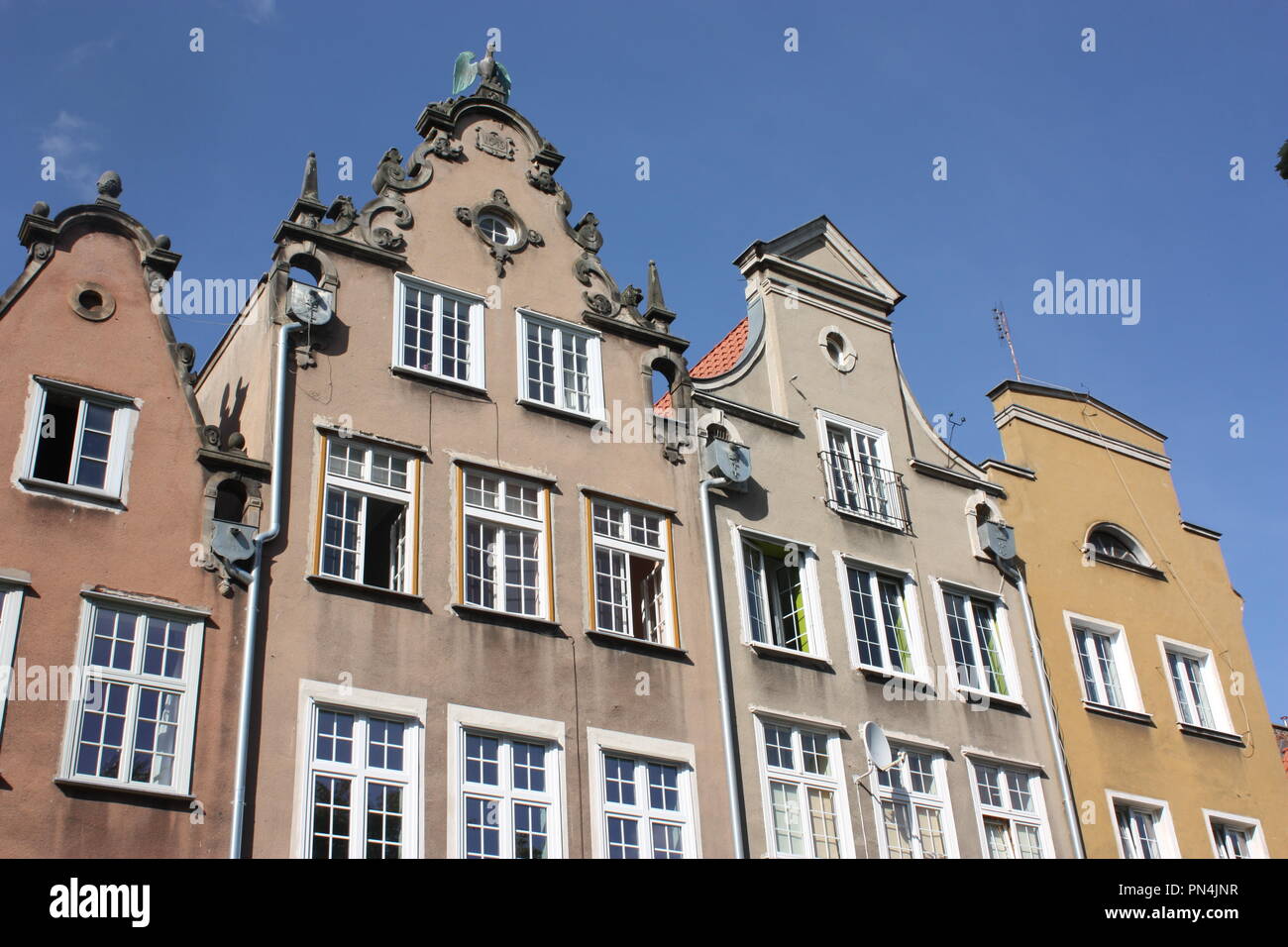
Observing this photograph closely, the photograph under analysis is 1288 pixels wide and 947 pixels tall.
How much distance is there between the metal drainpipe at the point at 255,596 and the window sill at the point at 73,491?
5.78ft

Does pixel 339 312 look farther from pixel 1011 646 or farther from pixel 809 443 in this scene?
pixel 1011 646

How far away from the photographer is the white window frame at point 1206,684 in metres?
28.5

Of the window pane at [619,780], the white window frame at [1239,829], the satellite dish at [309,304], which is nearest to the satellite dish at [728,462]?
the window pane at [619,780]

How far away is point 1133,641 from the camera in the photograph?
28719 mm

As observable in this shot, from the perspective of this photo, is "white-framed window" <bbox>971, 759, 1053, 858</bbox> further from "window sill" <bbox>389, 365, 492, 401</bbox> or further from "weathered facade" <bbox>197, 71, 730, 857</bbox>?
"window sill" <bbox>389, 365, 492, 401</bbox>

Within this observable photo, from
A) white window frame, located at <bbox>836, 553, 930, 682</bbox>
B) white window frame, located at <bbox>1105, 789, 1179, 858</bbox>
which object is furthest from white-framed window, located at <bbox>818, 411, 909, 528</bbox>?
white window frame, located at <bbox>1105, 789, 1179, 858</bbox>

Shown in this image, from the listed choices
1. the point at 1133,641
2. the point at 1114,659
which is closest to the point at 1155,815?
the point at 1114,659

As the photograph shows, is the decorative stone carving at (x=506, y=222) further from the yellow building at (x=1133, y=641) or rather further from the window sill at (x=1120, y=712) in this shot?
the window sill at (x=1120, y=712)

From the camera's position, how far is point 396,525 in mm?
21766

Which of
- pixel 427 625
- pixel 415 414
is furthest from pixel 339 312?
pixel 427 625

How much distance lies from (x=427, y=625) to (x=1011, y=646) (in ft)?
36.0

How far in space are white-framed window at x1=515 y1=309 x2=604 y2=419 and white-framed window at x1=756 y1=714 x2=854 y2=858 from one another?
18.3 feet
